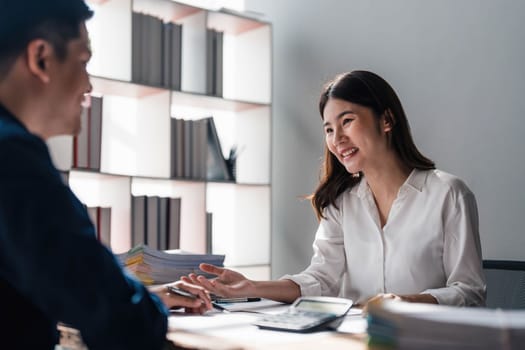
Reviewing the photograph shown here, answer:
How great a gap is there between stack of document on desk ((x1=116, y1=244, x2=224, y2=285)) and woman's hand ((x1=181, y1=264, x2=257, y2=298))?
51mm

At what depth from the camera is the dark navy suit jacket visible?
81 cm

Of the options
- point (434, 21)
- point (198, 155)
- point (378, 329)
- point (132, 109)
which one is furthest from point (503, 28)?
point (378, 329)

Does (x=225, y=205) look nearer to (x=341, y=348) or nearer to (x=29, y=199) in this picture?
(x=341, y=348)

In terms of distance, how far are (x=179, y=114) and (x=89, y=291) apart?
2.82 m

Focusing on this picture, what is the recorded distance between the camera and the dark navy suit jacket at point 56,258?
2.66 ft

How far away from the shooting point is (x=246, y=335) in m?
1.27

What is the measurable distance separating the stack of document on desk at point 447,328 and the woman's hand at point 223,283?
1.05 metres

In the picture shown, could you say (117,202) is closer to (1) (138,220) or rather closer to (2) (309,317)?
(1) (138,220)

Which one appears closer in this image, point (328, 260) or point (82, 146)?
point (328, 260)

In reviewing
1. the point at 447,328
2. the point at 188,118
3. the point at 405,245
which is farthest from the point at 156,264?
the point at 188,118

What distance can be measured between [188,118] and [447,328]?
A: 3.01m

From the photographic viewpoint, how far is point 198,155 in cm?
330

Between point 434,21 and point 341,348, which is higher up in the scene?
point 434,21

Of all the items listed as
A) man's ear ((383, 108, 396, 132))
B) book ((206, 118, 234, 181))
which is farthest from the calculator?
book ((206, 118, 234, 181))
